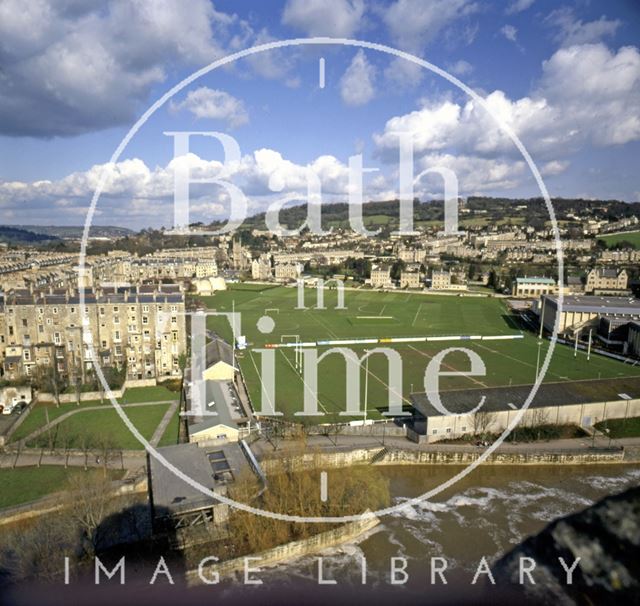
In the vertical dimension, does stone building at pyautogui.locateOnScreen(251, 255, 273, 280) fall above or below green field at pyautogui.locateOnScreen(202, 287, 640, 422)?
above

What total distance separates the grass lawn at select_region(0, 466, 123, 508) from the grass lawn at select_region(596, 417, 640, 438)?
16.6 metres

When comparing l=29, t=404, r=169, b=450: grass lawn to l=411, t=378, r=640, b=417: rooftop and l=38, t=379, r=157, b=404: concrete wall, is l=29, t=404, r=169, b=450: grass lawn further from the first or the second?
l=411, t=378, r=640, b=417: rooftop

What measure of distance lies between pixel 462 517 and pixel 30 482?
11.7 m

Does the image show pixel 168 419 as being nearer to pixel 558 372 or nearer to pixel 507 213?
pixel 558 372

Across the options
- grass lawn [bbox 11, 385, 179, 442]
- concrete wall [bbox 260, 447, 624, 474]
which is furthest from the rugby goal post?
concrete wall [bbox 260, 447, 624, 474]

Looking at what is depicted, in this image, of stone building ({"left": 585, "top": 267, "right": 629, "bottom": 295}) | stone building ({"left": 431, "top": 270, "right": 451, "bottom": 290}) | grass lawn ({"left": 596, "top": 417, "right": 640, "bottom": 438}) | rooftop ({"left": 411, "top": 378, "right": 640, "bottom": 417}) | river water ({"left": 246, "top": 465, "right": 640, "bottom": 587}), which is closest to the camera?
river water ({"left": 246, "top": 465, "right": 640, "bottom": 587})

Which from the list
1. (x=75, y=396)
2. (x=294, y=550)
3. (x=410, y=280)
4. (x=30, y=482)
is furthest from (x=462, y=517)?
(x=410, y=280)

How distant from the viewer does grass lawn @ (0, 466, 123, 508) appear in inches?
493

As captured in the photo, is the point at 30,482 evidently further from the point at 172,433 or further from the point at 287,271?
the point at 287,271

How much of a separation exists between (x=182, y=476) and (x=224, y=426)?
3.02m

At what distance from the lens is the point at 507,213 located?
123750 mm

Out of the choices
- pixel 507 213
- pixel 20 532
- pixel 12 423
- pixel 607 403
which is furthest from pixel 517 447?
pixel 507 213

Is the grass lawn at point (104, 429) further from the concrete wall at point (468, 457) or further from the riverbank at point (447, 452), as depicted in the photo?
the concrete wall at point (468, 457)

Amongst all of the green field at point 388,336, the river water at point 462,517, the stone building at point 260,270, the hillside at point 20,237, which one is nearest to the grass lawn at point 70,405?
the green field at point 388,336
